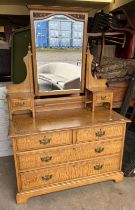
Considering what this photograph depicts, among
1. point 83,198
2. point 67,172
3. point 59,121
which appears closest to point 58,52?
point 59,121

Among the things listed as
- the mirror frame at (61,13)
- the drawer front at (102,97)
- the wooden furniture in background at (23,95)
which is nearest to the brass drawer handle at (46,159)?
the wooden furniture in background at (23,95)

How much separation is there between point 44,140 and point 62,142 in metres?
0.16

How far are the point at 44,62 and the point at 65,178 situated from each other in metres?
1.06

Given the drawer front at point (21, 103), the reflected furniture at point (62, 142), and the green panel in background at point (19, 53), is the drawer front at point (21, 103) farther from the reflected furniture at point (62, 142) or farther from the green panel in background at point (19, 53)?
the green panel in background at point (19, 53)

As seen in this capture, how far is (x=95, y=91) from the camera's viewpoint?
182 cm

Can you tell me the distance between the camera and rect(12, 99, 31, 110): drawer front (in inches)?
64.7

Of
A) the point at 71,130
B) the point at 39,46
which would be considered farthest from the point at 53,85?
the point at 71,130

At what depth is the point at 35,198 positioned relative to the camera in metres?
1.72

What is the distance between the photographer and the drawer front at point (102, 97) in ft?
6.01

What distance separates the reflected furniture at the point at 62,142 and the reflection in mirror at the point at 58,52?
5 centimetres

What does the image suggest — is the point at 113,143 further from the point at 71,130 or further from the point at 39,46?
the point at 39,46

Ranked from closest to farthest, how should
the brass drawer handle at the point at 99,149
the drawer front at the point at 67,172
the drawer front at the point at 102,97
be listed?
the drawer front at the point at 67,172 < the brass drawer handle at the point at 99,149 < the drawer front at the point at 102,97

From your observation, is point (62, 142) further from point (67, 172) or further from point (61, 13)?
point (61, 13)

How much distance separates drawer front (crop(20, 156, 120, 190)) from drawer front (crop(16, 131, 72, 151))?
24 cm
